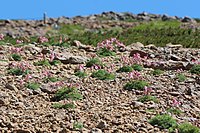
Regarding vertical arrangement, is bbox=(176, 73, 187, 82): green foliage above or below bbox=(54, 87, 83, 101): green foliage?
above

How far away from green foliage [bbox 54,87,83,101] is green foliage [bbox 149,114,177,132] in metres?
1.91

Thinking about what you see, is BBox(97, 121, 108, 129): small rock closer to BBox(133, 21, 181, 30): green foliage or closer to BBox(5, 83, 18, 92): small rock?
BBox(5, 83, 18, 92): small rock

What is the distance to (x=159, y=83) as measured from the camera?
13.1 metres

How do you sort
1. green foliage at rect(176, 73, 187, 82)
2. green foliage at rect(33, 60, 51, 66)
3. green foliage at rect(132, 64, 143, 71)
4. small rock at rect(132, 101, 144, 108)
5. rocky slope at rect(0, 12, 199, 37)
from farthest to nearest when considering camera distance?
1. rocky slope at rect(0, 12, 199, 37)
2. green foliage at rect(33, 60, 51, 66)
3. green foliage at rect(132, 64, 143, 71)
4. green foliage at rect(176, 73, 187, 82)
5. small rock at rect(132, 101, 144, 108)

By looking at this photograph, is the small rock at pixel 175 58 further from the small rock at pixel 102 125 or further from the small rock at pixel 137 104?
the small rock at pixel 102 125

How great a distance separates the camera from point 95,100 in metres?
11.8

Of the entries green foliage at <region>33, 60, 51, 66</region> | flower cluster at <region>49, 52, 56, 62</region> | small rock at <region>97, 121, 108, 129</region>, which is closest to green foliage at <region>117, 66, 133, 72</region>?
green foliage at <region>33, 60, 51, 66</region>

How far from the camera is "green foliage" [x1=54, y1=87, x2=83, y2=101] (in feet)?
38.8

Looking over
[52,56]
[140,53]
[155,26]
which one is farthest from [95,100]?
[155,26]

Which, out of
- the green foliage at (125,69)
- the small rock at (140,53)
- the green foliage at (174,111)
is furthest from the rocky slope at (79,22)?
Result: the green foliage at (174,111)

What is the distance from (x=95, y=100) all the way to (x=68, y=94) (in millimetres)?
580

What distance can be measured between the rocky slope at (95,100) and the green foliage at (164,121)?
10cm

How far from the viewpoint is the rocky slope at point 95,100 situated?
10.4m

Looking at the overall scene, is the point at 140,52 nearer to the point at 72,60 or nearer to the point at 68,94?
the point at 72,60
